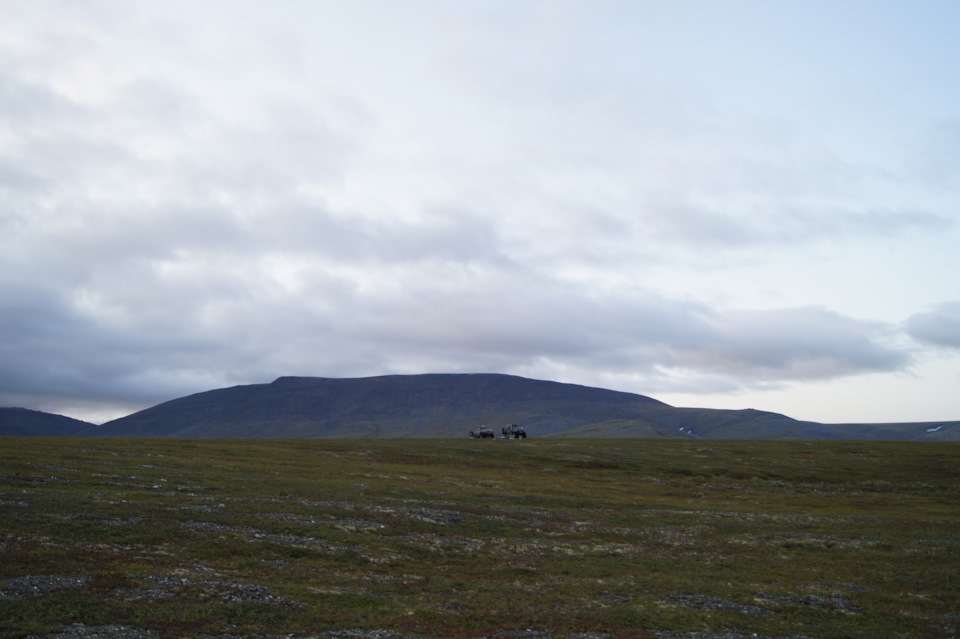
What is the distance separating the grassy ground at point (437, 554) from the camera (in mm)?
27703

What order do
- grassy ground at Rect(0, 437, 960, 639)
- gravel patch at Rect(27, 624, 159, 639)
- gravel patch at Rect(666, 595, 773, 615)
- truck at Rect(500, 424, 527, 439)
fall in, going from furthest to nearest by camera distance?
truck at Rect(500, 424, 527, 439) → gravel patch at Rect(666, 595, 773, 615) → grassy ground at Rect(0, 437, 960, 639) → gravel patch at Rect(27, 624, 159, 639)

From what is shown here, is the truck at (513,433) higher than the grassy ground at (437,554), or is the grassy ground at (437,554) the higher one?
the truck at (513,433)

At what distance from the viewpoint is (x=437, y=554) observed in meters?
42.1

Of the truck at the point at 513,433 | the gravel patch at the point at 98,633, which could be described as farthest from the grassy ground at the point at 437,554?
the truck at the point at 513,433

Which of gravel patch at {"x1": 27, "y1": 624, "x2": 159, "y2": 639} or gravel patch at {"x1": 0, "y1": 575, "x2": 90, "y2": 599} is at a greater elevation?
gravel patch at {"x1": 0, "y1": 575, "x2": 90, "y2": 599}

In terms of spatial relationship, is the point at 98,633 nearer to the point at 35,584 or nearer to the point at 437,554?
the point at 35,584

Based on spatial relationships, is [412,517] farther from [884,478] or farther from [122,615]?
[884,478]

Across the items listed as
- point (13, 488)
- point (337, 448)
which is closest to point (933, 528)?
point (13, 488)

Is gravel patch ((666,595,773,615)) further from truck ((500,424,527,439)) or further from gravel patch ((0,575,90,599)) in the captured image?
truck ((500,424,527,439))

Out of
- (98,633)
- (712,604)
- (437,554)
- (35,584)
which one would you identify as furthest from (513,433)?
(98,633)

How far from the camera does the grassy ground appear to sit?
27.7 metres

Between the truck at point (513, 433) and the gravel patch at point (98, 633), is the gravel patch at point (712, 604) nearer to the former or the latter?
the gravel patch at point (98, 633)

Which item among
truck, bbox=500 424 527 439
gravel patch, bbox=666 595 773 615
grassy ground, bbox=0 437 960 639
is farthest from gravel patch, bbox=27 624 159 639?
truck, bbox=500 424 527 439

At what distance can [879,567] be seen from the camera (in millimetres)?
42969
